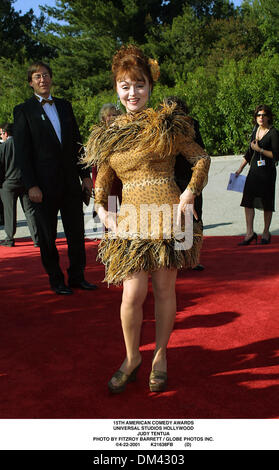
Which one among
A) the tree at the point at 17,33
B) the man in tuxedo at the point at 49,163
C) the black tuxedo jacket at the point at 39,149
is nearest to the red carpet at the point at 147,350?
the man in tuxedo at the point at 49,163

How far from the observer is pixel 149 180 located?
2758 mm

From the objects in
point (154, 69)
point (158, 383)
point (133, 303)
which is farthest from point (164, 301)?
point (154, 69)

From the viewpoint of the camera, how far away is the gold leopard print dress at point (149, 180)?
2.71 m

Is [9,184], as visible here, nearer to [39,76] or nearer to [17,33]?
[39,76]

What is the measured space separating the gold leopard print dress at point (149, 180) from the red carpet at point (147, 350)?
0.68 meters

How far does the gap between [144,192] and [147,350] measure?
3.98 feet

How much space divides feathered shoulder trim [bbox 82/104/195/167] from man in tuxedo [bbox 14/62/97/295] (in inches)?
72.3

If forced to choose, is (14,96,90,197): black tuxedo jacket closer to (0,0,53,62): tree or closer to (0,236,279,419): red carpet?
(0,236,279,419): red carpet

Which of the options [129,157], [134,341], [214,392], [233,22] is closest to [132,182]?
[129,157]

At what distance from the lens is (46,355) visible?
135 inches

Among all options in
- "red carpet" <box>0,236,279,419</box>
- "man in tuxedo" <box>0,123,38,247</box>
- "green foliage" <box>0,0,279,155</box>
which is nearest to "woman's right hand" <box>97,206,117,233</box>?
"red carpet" <box>0,236,279,419</box>

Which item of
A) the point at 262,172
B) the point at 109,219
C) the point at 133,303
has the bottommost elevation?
the point at 133,303

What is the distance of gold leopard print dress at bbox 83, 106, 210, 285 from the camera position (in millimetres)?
2707
